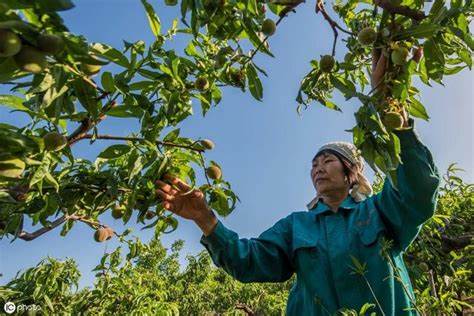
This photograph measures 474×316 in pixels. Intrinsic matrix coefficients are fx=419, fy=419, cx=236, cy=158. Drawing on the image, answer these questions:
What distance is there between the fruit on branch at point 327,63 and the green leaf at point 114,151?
0.74 m

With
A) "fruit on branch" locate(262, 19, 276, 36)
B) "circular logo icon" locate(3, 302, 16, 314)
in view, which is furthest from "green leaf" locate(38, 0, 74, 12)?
"circular logo icon" locate(3, 302, 16, 314)

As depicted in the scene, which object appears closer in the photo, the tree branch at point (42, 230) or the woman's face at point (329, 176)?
the tree branch at point (42, 230)

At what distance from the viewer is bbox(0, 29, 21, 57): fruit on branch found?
0.73m

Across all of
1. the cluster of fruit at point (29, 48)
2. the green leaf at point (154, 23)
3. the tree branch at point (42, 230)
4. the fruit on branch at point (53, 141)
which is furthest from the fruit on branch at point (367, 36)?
the tree branch at point (42, 230)

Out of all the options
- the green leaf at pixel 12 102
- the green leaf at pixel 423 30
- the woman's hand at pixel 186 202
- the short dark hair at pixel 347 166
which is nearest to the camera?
the green leaf at pixel 423 30

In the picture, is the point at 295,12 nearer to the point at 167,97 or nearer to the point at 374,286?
the point at 167,97

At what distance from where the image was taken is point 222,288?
10.9 meters

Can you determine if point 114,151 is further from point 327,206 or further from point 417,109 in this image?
point 327,206

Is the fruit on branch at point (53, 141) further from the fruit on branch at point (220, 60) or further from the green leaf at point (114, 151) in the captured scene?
the fruit on branch at point (220, 60)

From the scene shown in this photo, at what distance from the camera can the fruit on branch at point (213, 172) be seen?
1.69 m

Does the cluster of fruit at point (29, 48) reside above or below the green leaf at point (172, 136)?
below

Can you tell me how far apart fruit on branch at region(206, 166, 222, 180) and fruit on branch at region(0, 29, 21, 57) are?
3.25 feet

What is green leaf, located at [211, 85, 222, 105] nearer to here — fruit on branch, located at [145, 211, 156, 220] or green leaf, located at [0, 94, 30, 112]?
fruit on branch, located at [145, 211, 156, 220]

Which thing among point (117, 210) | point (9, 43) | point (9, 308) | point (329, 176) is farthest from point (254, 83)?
point (9, 308)
